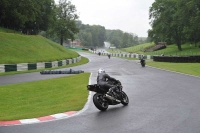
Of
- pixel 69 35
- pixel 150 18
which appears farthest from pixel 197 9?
pixel 69 35

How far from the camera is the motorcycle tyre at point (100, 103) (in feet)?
31.1

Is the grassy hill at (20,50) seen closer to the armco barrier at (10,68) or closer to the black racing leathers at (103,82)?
the armco barrier at (10,68)

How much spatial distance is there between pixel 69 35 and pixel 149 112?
279ft

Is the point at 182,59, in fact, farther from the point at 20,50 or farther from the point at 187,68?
the point at 20,50

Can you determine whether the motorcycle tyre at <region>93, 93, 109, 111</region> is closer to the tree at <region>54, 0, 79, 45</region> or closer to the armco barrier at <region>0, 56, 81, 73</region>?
the armco barrier at <region>0, 56, 81, 73</region>

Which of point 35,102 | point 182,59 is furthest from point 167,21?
point 35,102

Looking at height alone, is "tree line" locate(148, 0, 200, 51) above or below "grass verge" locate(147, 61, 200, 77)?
above

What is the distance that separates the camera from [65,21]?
91.9m

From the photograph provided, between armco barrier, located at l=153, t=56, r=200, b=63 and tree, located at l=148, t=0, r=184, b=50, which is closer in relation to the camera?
armco barrier, located at l=153, t=56, r=200, b=63

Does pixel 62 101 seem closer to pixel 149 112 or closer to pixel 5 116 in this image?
pixel 5 116

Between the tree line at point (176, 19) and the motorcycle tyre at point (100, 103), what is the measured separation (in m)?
57.6

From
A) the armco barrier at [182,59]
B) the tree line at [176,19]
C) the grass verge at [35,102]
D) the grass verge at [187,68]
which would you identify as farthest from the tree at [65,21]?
the grass verge at [35,102]

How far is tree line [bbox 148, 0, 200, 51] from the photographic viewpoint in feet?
213

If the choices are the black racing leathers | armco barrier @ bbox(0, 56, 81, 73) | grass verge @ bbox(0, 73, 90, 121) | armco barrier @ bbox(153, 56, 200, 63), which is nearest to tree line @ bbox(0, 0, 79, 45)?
armco barrier @ bbox(0, 56, 81, 73)
